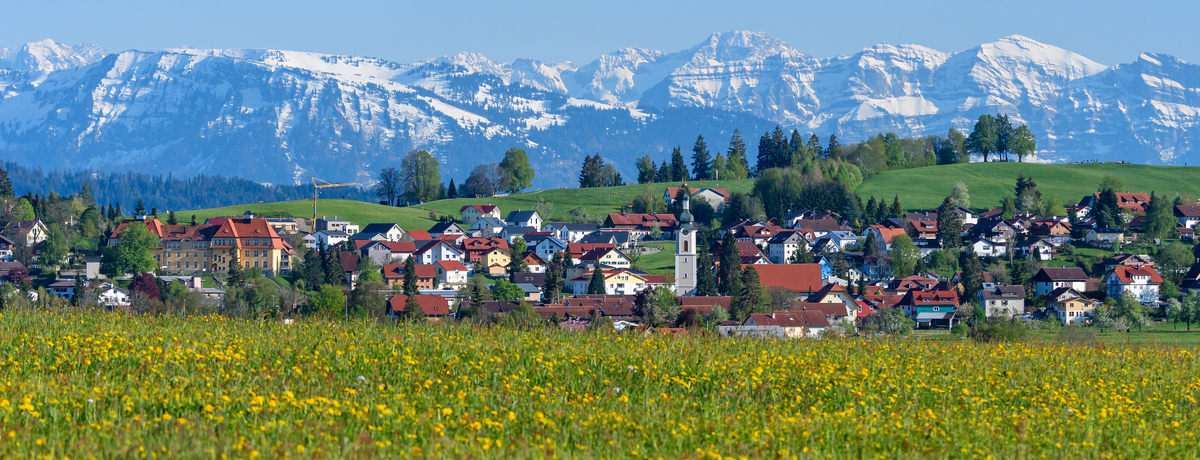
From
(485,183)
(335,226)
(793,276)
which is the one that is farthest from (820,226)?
(485,183)

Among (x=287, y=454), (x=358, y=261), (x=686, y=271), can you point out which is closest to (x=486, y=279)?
(x=358, y=261)

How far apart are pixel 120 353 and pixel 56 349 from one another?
945mm

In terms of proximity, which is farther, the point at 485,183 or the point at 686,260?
the point at 485,183

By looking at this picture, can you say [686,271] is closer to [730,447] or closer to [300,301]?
[300,301]

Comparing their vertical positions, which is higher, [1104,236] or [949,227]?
[949,227]

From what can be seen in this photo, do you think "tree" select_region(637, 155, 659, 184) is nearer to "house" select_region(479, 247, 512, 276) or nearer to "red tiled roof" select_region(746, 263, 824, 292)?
"house" select_region(479, 247, 512, 276)

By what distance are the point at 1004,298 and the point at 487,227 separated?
6616 centimetres

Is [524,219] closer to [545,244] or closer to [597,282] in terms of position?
[545,244]

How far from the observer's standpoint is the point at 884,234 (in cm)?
Result: 11531

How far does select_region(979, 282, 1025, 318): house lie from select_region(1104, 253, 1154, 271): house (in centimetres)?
1374

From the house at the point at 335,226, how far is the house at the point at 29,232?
29516 mm

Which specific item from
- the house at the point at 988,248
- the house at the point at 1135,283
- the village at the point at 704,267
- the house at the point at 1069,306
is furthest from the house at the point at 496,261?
the house at the point at 1135,283

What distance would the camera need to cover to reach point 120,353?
1237cm

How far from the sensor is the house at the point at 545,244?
120000mm
